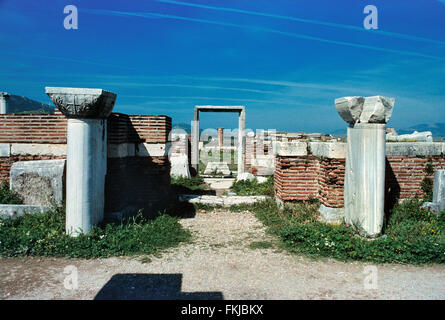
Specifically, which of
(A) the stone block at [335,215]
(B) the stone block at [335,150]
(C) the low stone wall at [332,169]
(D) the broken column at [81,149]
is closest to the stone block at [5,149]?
(D) the broken column at [81,149]

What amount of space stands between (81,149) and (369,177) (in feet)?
15.7

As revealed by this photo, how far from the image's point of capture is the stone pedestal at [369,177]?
512cm

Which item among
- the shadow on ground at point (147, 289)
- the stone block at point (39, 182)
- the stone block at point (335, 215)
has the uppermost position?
the stone block at point (39, 182)

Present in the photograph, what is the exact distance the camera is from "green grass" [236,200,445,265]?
14.9ft

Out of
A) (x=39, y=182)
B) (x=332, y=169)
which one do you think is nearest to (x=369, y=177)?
(x=332, y=169)

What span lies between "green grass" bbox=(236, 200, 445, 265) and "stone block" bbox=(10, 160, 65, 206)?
4.18 m

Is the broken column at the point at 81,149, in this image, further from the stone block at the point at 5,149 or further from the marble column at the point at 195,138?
the marble column at the point at 195,138

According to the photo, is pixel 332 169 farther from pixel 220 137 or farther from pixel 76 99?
pixel 220 137

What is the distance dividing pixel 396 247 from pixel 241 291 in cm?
263

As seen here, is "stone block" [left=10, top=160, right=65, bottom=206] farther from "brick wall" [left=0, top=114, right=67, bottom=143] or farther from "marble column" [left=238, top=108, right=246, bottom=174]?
"marble column" [left=238, top=108, right=246, bottom=174]

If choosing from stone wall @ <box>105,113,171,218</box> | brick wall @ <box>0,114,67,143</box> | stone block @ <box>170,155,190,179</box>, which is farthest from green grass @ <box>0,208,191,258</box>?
stone block @ <box>170,155,190,179</box>

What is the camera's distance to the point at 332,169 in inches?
234

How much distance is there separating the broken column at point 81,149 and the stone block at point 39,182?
41.3 inches

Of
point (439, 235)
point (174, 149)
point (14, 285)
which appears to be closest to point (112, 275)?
point (14, 285)
